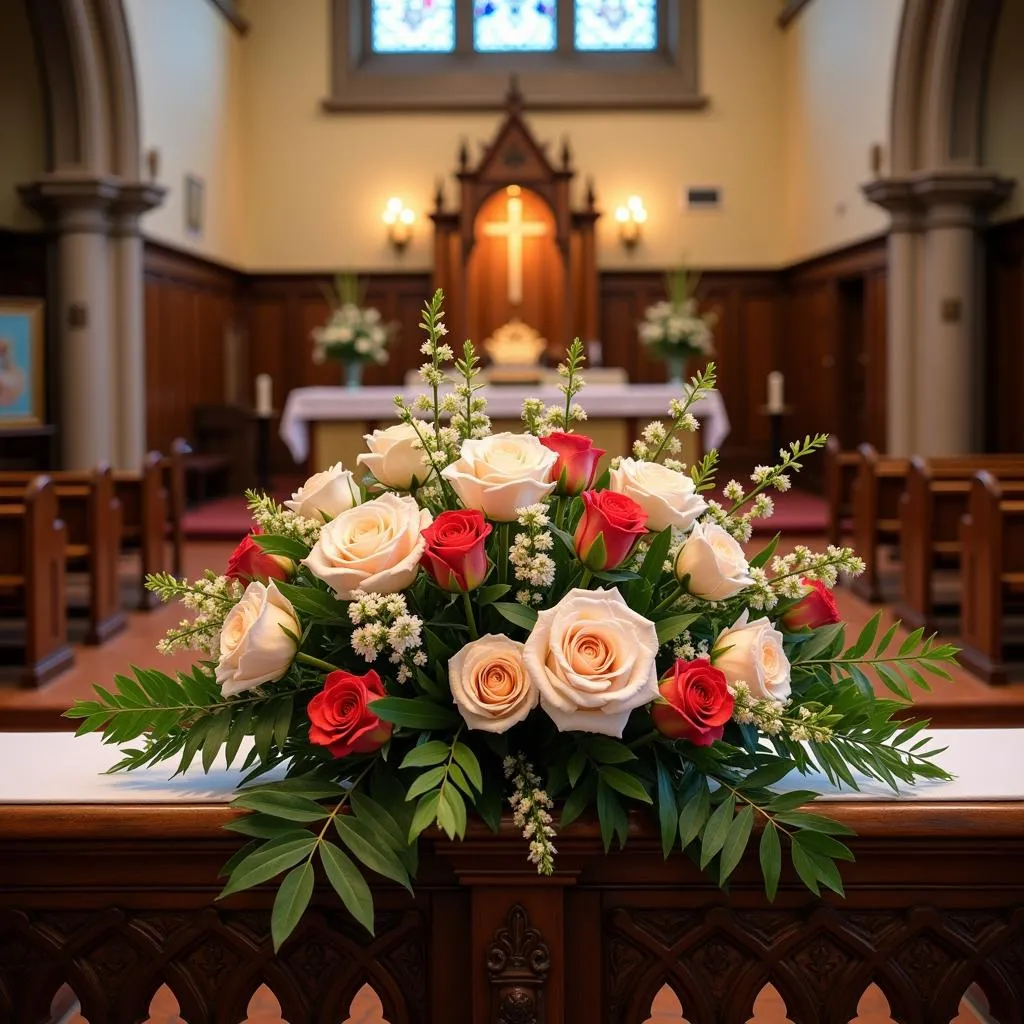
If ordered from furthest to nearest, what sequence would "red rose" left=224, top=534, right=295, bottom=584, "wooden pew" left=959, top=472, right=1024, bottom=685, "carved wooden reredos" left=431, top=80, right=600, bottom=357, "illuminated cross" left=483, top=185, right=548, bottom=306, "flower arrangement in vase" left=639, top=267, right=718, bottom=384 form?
1. "illuminated cross" left=483, top=185, right=548, bottom=306
2. "carved wooden reredos" left=431, top=80, right=600, bottom=357
3. "flower arrangement in vase" left=639, top=267, right=718, bottom=384
4. "wooden pew" left=959, top=472, right=1024, bottom=685
5. "red rose" left=224, top=534, right=295, bottom=584

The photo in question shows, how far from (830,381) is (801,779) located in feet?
39.1

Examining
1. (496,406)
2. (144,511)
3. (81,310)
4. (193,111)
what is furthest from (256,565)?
(193,111)

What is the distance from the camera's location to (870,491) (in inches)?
297

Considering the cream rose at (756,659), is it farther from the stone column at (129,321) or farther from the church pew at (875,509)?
the stone column at (129,321)

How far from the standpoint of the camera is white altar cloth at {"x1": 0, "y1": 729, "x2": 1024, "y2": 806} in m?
1.39

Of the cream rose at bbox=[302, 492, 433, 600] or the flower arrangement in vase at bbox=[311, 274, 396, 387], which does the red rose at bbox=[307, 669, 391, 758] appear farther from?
the flower arrangement in vase at bbox=[311, 274, 396, 387]

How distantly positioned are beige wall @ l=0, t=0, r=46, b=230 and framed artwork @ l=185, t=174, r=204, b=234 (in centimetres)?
190

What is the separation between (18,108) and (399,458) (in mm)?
10175

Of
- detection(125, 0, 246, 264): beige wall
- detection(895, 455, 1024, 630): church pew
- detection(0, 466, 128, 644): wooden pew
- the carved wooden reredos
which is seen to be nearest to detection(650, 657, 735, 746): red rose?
detection(895, 455, 1024, 630): church pew

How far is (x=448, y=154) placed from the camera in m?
14.3

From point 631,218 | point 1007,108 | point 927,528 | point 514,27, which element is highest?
point 514,27

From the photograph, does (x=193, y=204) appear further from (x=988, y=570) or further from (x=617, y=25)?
(x=988, y=570)

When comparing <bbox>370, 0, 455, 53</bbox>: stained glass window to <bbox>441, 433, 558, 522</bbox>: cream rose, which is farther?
<bbox>370, 0, 455, 53</bbox>: stained glass window

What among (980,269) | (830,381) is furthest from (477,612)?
(830,381)
